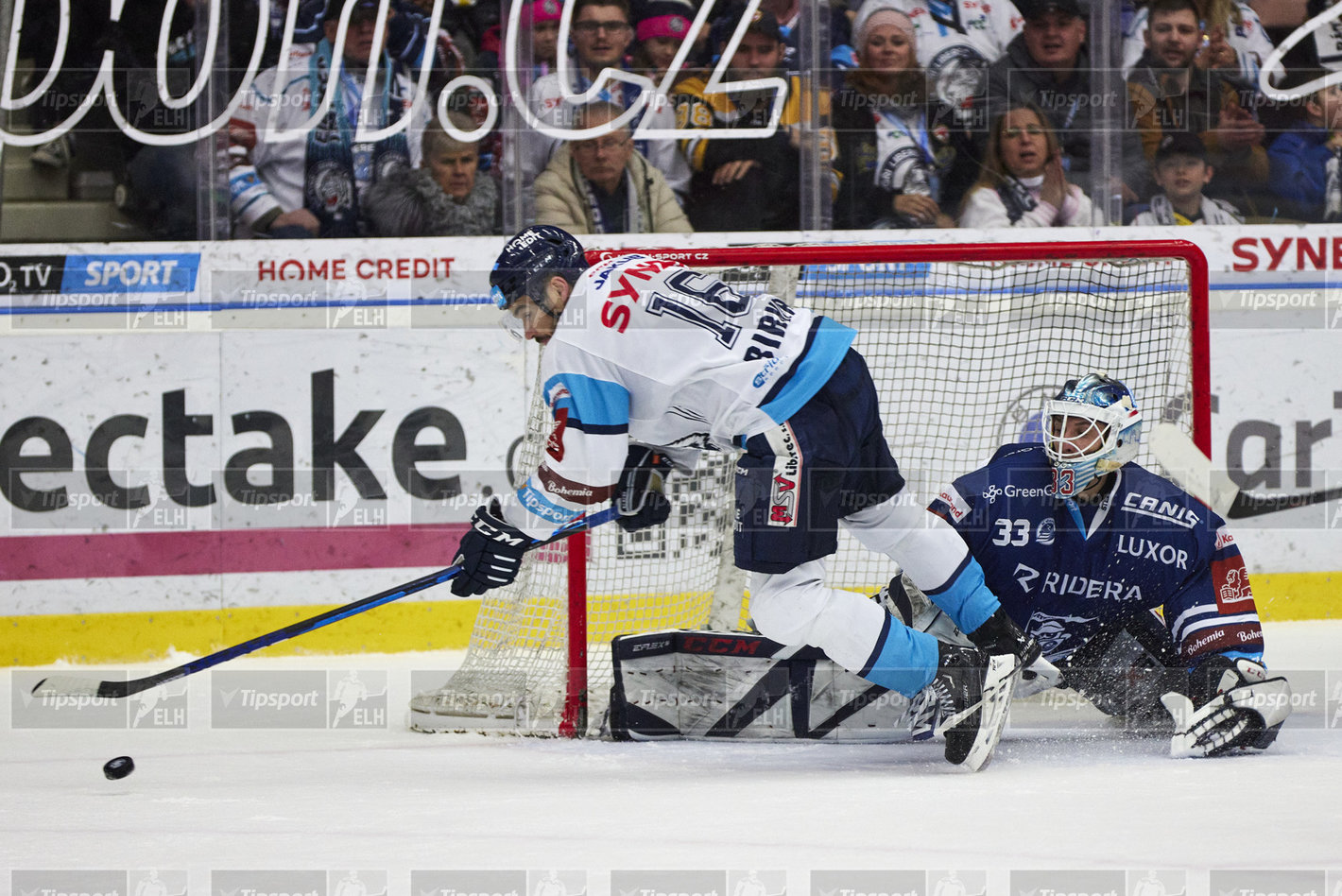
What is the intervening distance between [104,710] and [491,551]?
1.52m

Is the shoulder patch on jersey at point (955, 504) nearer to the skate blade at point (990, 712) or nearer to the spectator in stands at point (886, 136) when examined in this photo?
the skate blade at point (990, 712)

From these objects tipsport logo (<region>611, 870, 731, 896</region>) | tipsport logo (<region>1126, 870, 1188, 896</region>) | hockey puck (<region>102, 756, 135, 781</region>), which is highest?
tipsport logo (<region>1126, 870, 1188, 896</region>)

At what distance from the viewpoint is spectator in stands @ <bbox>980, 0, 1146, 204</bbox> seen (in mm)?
5156

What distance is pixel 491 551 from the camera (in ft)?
10.1

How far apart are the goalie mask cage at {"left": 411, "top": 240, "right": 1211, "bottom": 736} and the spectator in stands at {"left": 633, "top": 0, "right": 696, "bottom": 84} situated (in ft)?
3.81

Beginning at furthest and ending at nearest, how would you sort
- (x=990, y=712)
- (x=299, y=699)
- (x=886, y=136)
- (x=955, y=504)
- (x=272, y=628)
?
1. (x=886, y=136)
2. (x=272, y=628)
3. (x=299, y=699)
4. (x=955, y=504)
5. (x=990, y=712)

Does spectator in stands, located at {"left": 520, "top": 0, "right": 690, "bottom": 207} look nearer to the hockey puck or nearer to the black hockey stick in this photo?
the black hockey stick

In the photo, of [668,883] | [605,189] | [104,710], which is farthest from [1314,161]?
[104,710]

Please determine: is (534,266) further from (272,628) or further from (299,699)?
(272,628)

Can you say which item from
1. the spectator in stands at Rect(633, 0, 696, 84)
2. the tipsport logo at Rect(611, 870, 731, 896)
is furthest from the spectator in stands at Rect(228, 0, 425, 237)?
the tipsport logo at Rect(611, 870, 731, 896)

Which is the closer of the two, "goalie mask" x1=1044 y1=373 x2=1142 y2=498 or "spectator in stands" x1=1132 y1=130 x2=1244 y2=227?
"goalie mask" x1=1044 y1=373 x2=1142 y2=498

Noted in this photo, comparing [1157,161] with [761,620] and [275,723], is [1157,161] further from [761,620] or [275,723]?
[275,723]

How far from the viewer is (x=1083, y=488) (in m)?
3.18

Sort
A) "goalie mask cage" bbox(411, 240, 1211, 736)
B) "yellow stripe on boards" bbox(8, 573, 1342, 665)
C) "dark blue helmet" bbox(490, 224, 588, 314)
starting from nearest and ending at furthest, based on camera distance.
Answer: "dark blue helmet" bbox(490, 224, 588, 314), "goalie mask cage" bbox(411, 240, 1211, 736), "yellow stripe on boards" bbox(8, 573, 1342, 665)
